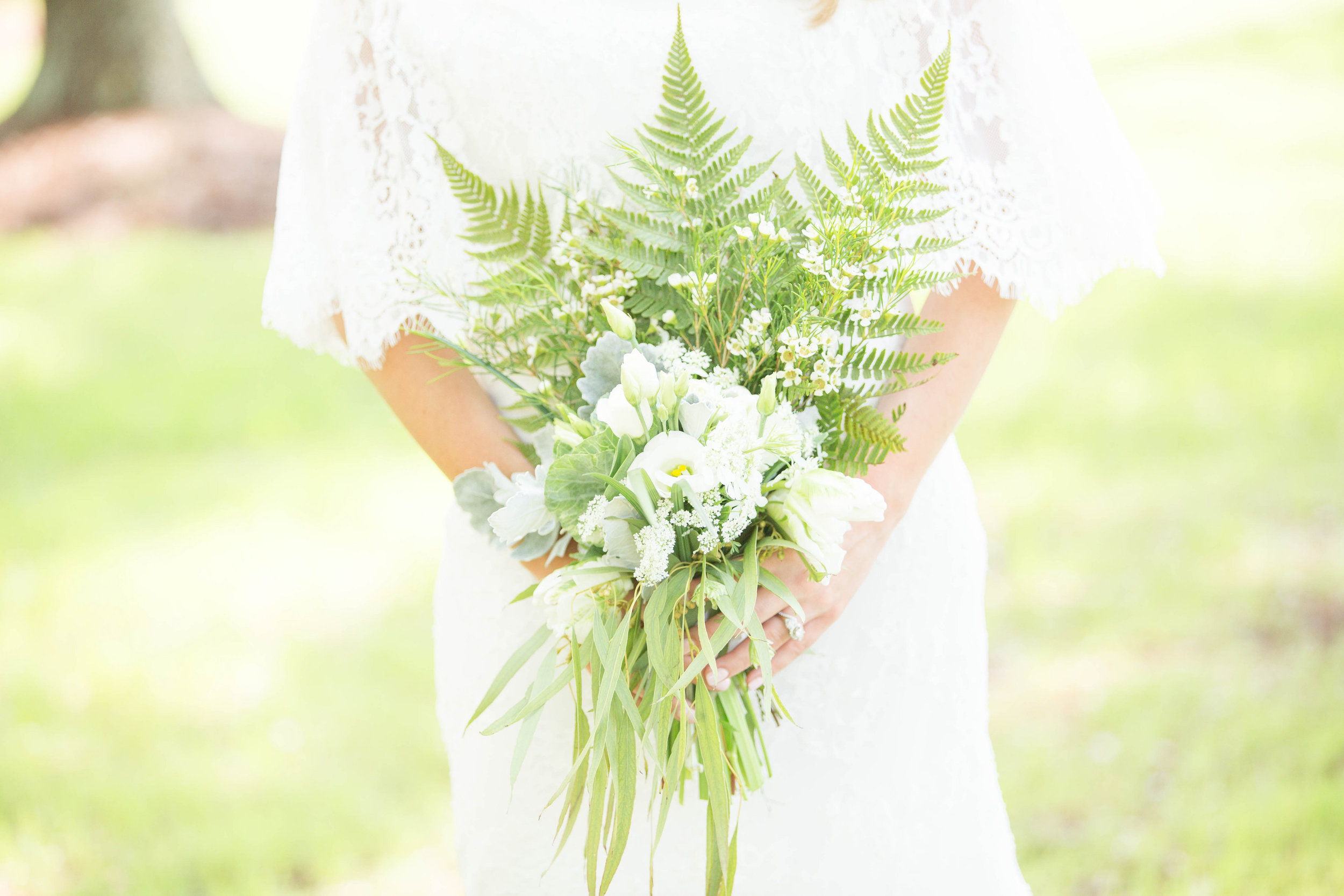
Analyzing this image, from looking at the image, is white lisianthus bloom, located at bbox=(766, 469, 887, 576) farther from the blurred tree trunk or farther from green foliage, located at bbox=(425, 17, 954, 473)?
the blurred tree trunk

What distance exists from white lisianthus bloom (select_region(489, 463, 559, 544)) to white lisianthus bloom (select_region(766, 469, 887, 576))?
0.29m

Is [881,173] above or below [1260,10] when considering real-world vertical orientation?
below

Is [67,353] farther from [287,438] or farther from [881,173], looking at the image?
[881,173]

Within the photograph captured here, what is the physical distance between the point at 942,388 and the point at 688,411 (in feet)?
1.77

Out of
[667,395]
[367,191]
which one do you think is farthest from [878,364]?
[367,191]

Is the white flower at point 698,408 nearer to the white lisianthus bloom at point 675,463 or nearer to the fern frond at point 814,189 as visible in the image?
the white lisianthus bloom at point 675,463

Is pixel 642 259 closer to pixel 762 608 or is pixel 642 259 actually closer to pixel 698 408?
pixel 698 408

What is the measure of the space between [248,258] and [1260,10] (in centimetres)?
1166

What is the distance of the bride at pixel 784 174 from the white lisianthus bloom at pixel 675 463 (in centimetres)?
29

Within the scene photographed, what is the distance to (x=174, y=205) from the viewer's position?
9.12 meters

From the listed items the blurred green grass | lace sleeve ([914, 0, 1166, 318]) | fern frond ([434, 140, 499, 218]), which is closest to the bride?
lace sleeve ([914, 0, 1166, 318])

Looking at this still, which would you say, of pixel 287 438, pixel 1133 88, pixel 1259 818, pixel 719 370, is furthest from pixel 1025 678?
pixel 1133 88

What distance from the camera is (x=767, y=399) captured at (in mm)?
1350

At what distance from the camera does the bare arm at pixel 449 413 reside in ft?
5.86
